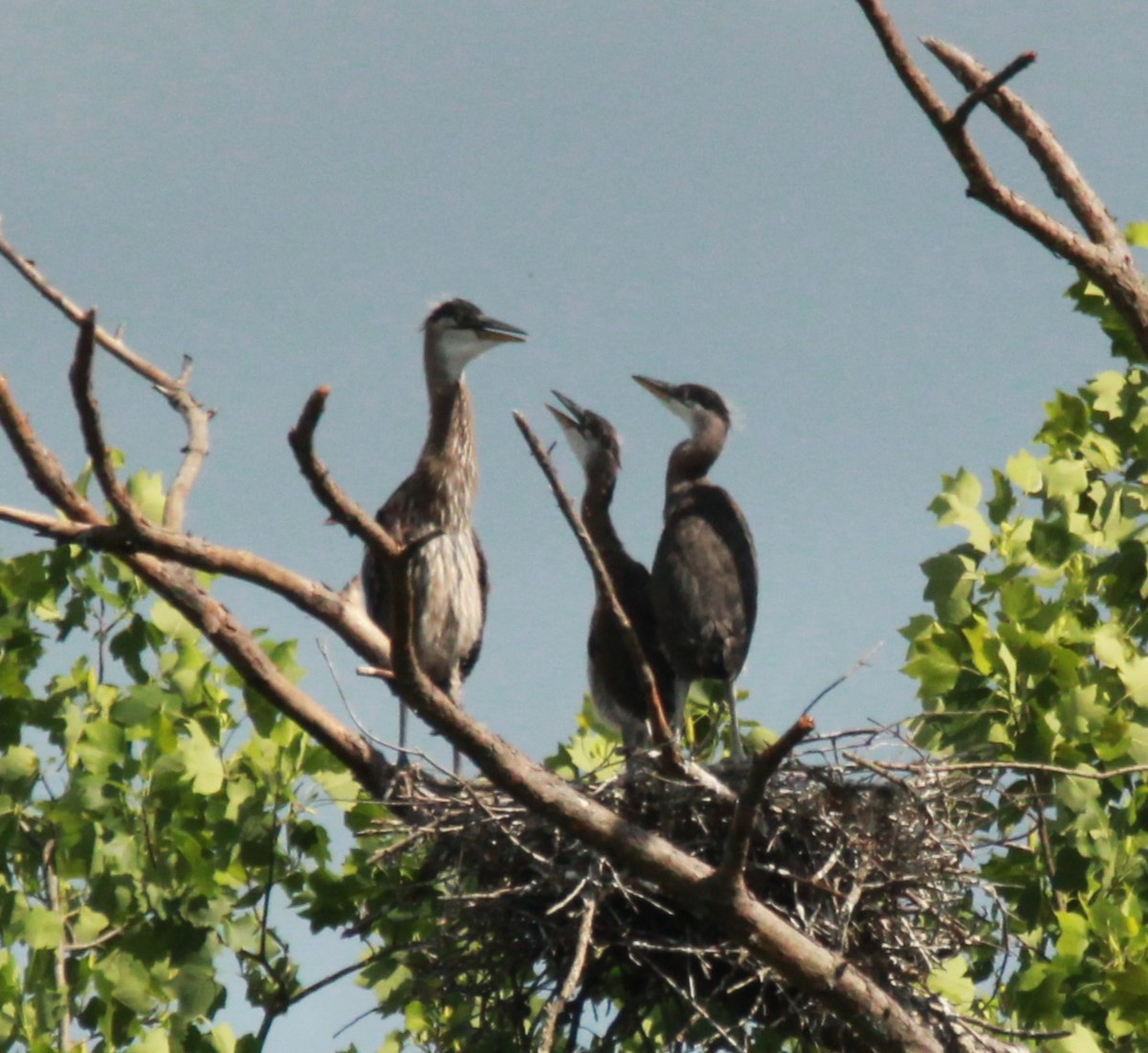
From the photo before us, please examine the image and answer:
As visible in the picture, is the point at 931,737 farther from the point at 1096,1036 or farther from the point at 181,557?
the point at 181,557

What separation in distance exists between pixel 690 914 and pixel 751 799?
60.9 inches

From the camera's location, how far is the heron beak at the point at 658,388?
8484 mm

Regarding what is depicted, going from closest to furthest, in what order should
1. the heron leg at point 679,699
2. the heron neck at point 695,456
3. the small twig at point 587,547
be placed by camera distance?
the small twig at point 587,547 → the heron leg at point 679,699 → the heron neck at point 695,456

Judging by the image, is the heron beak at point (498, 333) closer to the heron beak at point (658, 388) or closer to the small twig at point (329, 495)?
the heron beak at point (658, 388)

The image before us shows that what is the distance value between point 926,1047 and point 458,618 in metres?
3.54

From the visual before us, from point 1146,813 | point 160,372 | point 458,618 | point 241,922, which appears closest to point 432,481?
point 458,618

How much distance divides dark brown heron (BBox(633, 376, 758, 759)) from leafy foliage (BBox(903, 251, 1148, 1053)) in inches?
39.1

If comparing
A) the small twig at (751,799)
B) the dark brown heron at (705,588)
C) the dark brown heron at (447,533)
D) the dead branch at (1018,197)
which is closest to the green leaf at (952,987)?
the dark brown heron at (705,588)

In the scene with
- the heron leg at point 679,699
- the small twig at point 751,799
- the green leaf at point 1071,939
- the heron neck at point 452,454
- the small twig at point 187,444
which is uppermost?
the heron neck at point 452,454

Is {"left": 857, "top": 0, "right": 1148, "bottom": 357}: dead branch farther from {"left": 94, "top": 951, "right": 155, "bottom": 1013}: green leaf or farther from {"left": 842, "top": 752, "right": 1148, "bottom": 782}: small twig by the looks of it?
Result: {"left": 94, "top": 951, "right": 155, "bottom": 1013}: green leaf

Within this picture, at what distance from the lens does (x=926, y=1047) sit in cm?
448

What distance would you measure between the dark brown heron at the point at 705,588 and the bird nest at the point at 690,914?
1300mm

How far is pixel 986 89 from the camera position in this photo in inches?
174

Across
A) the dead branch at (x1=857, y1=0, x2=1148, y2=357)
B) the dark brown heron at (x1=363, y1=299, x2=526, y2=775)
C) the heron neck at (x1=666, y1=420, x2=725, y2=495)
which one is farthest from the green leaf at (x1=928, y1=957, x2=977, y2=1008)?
the heron neck at (x1=666, y1=420, x2=725, y2=495)
